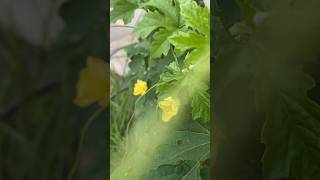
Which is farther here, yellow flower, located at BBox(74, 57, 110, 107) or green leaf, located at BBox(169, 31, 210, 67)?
green leaf, located at BBox(169, 31, 210, 67)

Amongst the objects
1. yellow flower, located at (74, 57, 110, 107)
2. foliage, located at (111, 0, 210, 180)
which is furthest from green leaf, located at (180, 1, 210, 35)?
yellow flower, located at (74, 57, 110, 107)

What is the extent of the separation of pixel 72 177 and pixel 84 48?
0.78 ft

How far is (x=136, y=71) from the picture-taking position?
1.04 m

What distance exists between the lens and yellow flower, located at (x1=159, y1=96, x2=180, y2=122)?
102cm

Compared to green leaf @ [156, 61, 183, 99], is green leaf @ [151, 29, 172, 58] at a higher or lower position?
higher

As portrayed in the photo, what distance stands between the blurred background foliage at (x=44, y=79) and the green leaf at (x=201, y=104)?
0.23 meters

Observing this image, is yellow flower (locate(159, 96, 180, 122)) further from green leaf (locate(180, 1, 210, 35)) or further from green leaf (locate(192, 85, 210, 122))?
green leaf (locate(180, 1, 210, 35))

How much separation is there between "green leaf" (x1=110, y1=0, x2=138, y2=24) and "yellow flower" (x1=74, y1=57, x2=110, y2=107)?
6.1 inches

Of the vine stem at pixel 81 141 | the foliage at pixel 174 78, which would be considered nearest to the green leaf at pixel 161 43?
the foliage at pixel 174 78

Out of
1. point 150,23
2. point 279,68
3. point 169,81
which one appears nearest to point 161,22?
point 150,23

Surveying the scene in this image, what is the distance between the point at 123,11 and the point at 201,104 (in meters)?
0.25

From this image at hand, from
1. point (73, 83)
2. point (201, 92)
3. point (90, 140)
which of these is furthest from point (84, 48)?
point (201, 92)

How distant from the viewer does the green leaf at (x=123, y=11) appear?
1.01 metres

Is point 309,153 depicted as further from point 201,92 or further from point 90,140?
point 90,140
